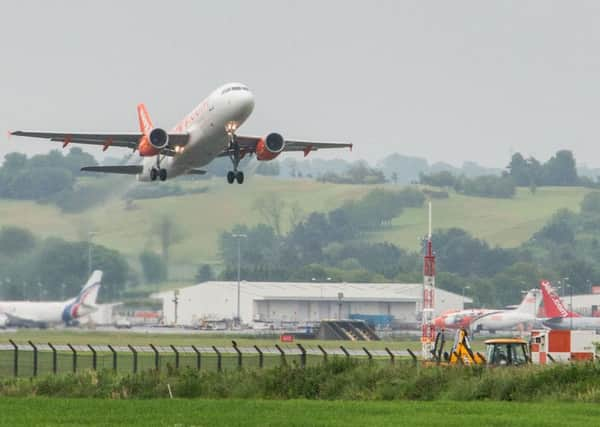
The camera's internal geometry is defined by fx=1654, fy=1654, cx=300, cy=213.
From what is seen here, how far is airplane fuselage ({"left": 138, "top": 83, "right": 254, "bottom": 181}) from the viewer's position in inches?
2985

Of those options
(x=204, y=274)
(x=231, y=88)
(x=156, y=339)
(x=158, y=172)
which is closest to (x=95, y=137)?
(x=158, y=172)

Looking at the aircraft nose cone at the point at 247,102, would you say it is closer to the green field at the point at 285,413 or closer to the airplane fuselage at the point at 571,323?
the green field at the point at 285,413

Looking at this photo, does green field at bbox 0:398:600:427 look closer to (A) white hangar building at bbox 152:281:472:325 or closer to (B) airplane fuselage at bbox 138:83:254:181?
(B) airplane fuselage at bbox 138:83:254:181

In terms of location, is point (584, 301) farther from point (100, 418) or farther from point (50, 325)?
point (100, 418)

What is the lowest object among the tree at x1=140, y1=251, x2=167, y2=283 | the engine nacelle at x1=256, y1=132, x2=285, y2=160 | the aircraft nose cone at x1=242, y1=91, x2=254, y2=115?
the tree at x1=140, y1=251, x2=167, y2=283

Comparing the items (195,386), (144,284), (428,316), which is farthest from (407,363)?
(144,284)

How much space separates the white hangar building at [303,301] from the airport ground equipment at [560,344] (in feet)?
304

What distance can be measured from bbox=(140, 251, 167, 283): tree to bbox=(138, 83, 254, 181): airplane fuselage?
45905 millimetres

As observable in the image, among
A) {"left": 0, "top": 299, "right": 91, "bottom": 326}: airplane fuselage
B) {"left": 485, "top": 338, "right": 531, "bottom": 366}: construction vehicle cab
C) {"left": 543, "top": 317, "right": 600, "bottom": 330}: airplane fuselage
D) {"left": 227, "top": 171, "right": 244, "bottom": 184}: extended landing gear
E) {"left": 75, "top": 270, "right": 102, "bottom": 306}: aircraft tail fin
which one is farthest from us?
{"left": 0, "top": 299, "right": 91, "bottom": 326}: airplane fuselage

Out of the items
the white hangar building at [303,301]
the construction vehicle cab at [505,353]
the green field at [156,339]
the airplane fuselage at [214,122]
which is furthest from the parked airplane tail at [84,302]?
the construction vehicle cab at [505,353]

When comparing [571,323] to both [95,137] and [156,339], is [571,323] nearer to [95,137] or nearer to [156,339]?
[156,339]

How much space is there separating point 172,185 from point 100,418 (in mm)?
129331

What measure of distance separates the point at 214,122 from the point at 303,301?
9659 cm

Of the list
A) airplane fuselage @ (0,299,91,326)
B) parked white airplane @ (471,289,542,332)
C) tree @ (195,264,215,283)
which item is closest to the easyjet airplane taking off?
airplane fuselage @ (0,299,91,326)
